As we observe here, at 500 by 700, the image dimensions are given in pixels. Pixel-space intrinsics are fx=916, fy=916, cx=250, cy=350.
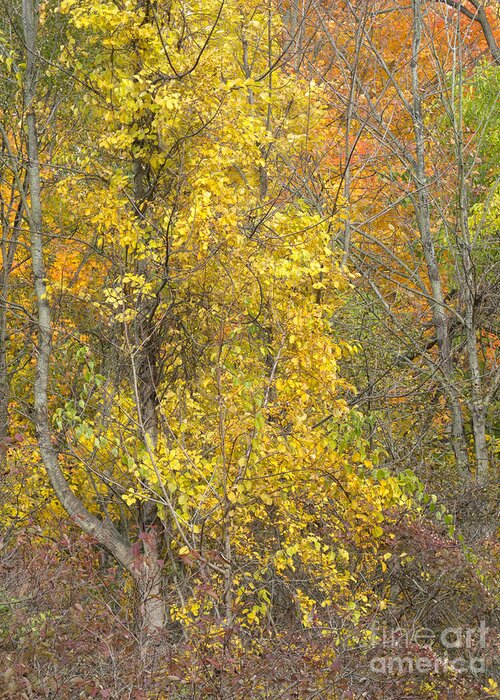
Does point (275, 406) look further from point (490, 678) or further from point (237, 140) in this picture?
point (490, 678)

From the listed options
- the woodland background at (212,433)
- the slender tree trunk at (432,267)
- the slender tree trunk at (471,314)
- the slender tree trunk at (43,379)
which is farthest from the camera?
the slender tree trunk at (432,267)

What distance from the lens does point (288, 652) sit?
5.75 meters

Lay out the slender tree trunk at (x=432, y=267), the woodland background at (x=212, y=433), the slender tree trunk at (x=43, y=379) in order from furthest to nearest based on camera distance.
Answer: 1. the slender tree trunk at (x=432, y=267)
2. the slender tree trunk at (x=43, y=379)
3. the woodland background at (x=212, y=433)

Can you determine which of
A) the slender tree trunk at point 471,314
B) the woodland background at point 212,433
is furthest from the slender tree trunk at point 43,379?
the slender tree trunk at point 471,314

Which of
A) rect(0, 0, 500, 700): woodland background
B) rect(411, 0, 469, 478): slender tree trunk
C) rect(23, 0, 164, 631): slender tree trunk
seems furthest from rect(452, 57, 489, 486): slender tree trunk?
rect(23, 0, 164, 631): slender tree trunk

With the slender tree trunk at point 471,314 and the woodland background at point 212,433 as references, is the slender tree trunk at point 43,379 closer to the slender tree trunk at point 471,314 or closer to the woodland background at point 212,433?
the woodland background at point 212,433

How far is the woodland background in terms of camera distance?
19.5ft

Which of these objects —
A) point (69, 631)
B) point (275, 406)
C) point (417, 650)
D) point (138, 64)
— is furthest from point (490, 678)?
point (138, 64)

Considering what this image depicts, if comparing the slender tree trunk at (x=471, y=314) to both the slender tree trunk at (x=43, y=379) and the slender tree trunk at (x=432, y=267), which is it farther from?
the slender tree trunk at (x=43, y=379)

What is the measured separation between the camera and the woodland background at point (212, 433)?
19.5ft

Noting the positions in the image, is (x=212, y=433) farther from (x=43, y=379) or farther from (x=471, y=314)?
(x=471, y=314)

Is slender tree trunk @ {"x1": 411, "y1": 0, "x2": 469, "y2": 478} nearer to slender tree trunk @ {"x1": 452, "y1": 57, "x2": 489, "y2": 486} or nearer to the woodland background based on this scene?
slender tree trunk @ {"x1": 452, "y1": 57, "x2": 489, "y2": 486}

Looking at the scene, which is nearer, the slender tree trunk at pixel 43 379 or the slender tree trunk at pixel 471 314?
the slender tree trunk at pixel 43 379

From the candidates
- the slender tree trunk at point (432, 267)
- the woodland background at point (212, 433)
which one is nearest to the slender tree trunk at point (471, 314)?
the woodland background at point (212, 433)
